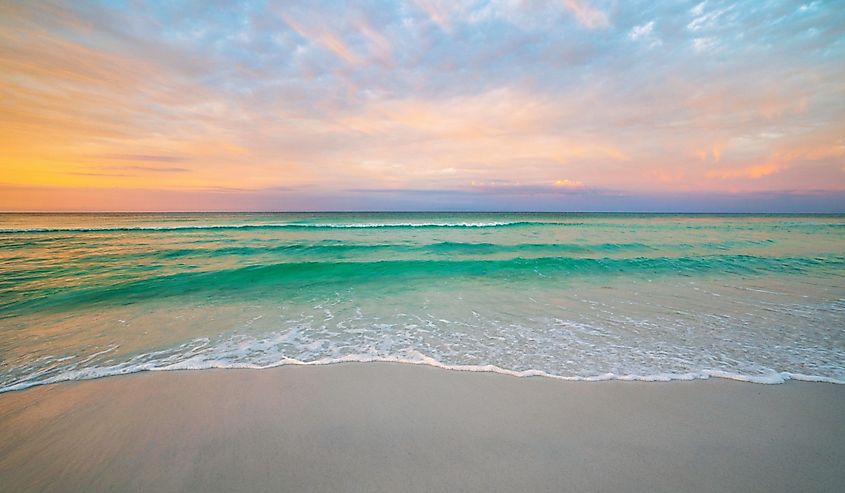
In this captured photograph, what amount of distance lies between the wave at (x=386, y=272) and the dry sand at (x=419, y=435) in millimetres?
5526

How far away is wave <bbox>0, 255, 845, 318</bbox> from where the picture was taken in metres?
8.32

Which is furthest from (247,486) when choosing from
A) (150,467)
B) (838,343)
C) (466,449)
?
(838,343)

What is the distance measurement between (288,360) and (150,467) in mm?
1999

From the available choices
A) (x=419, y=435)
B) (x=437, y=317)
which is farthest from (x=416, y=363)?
(x=437, y=317)

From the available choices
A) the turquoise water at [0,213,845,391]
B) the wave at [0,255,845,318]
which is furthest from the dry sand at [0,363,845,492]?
the wave at [0,255,845,318]

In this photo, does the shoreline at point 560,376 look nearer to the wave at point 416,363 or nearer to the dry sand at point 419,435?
the wave at point 416,363

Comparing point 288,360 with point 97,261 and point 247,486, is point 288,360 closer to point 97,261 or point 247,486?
point 247,486

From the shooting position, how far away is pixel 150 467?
8.55 ft

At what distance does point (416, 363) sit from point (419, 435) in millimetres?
1514

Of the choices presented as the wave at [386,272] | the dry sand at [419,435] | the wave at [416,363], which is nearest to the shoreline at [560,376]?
the wave at [416,363]

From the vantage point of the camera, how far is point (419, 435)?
2943 millimetres

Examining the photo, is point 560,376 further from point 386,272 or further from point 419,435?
point 386,272

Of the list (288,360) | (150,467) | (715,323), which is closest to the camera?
(150,467)

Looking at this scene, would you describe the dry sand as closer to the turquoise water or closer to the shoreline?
the shoreline
